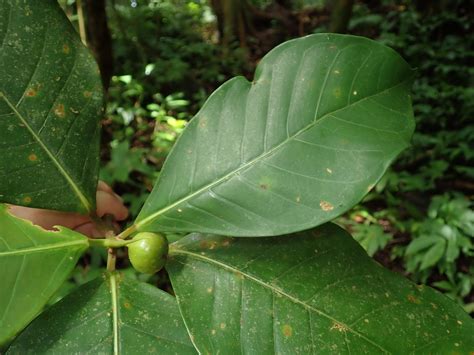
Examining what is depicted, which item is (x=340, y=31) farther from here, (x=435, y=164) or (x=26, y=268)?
(x=26, y=268)

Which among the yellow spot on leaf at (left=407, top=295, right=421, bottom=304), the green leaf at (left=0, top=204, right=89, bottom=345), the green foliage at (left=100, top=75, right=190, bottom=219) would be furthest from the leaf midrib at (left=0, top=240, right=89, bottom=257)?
the green foliage at (left=100, top=75, right=190, bottom=219)

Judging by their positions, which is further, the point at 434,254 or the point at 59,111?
the point at 434,254

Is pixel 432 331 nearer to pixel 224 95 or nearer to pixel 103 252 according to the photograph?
pixel 224 95

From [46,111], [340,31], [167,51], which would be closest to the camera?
[46,111]

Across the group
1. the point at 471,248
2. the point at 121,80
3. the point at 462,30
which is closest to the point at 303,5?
the point at 462,30

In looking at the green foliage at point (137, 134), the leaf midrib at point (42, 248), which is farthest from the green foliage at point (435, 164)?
the leaf midrib at point (42, 248)

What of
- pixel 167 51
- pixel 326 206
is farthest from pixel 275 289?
pixel 167 51

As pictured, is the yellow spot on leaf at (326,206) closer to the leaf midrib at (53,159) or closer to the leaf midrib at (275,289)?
the leaf midrib at (275,289)

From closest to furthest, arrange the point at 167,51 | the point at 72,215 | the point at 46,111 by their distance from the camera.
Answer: the point at 46,111 < the point at 72,215 < the point at 167,51
